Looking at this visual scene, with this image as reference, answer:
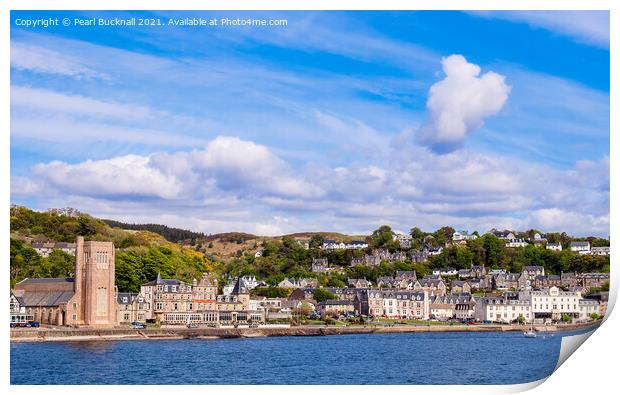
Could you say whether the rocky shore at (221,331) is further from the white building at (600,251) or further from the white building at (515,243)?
the white building at (515,243)

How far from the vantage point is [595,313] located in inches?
1057

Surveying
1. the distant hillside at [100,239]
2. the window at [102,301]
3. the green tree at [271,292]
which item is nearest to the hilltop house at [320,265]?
the distant hillside at [100,239]

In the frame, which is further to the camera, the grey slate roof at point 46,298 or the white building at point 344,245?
the white building at point 344,245

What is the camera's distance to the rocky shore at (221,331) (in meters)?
23.4

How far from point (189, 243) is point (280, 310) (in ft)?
16.7

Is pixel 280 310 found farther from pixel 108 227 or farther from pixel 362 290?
pixel 108 227

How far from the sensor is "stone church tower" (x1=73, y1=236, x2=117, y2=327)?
25.6 metres

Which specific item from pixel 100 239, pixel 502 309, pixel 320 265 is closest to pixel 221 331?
pixel 100 239

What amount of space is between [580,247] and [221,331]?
67.1 feet

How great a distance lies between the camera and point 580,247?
41.9 m

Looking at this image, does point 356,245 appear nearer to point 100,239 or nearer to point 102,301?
point 100,239

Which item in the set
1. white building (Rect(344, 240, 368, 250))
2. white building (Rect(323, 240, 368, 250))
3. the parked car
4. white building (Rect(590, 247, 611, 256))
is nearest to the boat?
white building (Rect(590, 247, 611, 256))

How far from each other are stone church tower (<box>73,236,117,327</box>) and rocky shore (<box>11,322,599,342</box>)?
3.22ft

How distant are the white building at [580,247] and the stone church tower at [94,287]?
22.5 m
